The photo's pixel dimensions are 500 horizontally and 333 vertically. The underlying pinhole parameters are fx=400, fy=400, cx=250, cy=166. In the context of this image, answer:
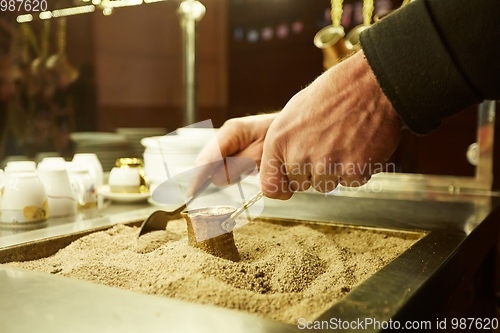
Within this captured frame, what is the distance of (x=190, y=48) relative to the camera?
217 cm

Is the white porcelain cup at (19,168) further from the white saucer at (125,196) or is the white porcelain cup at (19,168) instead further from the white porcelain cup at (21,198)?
the white saucer at (125,196)

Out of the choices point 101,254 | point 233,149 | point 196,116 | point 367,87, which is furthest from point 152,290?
point 196,116

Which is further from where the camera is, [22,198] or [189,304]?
[22,198]

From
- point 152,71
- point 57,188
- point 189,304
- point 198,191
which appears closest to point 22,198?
point 57,188

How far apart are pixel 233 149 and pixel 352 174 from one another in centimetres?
53

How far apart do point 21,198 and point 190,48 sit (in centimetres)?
133

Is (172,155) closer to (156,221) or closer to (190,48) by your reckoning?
(156,221)

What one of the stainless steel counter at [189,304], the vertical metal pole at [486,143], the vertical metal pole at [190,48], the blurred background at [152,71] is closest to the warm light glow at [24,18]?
the blurred background at [152,71]

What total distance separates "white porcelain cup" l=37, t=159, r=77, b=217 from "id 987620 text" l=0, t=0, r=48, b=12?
0.80m

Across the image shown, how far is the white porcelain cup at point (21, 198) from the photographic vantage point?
1092mm

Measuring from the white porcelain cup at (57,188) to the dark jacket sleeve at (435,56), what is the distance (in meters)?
0.99

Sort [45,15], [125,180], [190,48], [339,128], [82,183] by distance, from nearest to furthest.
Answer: [339,128] < [82,183] < [125,180] < [45,15] < [190,48]

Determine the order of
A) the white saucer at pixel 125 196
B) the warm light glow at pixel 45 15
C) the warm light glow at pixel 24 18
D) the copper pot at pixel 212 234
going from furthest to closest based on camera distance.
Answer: the warm light glow at pixel 45 15 → the warm light glow at pixel 24 18 → the white saucer at pixel 125 196 → the copper pot at pixel 212 234
